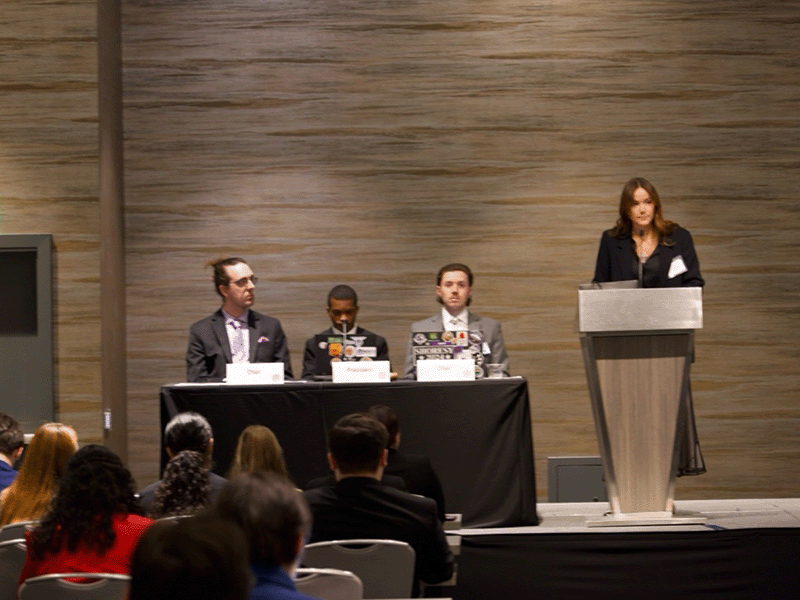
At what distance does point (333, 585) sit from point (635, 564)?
226 centimetres

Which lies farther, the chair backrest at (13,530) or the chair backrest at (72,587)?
the chair backrest at (13,530)

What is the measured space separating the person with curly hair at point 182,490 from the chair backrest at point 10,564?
1.26 feet

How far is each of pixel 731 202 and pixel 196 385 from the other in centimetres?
395

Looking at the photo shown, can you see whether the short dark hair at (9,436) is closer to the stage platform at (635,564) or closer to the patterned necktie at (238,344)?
the patterned necktie at (238,344)

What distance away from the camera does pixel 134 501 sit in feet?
9.83

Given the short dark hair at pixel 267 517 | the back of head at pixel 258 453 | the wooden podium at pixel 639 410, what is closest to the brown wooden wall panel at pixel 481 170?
the wooden podium at pixel 639 410

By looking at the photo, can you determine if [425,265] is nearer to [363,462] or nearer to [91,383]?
[91,383]

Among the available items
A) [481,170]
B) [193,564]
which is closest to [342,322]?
[481,170]

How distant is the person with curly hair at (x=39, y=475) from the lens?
11.8 feet

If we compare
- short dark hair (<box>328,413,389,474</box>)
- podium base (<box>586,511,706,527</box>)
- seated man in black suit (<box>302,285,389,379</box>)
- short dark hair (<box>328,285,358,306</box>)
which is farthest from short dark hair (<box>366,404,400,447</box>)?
short dark hair (<box>328,285,358,306</box>)

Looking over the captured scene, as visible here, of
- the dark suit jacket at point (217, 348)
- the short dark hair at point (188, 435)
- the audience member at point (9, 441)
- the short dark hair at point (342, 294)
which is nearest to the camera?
the short dark hair at point (188, 435)

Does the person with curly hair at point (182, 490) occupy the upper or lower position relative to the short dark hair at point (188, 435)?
lower

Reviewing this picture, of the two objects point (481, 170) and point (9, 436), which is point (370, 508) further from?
point (481, 170)

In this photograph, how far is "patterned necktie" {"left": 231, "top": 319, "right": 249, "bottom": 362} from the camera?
5949mm
